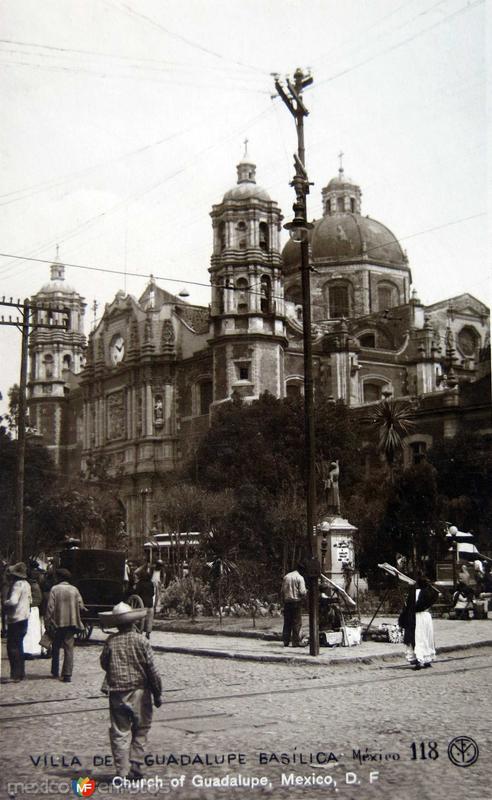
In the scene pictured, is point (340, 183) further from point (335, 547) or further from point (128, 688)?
point (128, 688)

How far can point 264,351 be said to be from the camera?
39.3 m

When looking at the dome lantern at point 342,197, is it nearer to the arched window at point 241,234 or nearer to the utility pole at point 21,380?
the arched window at point 241,234

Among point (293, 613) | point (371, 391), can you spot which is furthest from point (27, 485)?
point (371, 391)

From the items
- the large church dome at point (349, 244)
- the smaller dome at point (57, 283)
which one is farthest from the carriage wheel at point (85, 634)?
the large church dome at point (349, 244)

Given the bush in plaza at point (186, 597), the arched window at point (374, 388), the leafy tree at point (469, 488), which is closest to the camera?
the bush in plaza at point (186, 597)

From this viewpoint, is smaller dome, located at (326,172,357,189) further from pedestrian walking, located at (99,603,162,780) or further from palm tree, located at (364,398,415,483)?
pedestrian walking, located at (99,603,162,780)

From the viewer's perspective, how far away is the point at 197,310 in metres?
41.4

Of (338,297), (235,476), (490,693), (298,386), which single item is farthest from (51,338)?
(338,297)

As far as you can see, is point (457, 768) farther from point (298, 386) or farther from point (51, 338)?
point (298, 386)

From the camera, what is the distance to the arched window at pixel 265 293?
3934 centimetres

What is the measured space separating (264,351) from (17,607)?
1163 inches

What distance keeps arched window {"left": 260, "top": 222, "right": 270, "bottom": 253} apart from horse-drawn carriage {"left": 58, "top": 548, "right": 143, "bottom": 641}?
95.5 feet

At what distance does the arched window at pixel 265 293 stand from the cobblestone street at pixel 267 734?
29.1 meters

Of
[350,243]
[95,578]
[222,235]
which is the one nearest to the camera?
[95,578]
